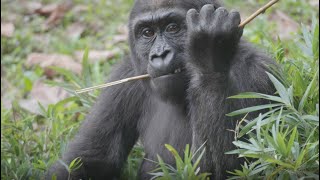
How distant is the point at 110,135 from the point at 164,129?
534 millimetres

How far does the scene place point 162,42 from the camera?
15.7ft

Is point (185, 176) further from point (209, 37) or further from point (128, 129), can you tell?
point (128, 129)

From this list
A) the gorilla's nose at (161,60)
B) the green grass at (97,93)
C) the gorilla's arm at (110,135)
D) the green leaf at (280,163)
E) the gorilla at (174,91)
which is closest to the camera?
the green leaf at (280,163)

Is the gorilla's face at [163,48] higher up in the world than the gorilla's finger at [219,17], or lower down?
lower down

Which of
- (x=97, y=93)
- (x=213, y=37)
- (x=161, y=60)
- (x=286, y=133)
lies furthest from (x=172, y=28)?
(x=97, y=93)

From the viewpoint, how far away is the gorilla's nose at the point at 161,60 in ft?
15.0

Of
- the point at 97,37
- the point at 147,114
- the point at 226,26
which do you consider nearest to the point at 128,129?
the point at 147,114

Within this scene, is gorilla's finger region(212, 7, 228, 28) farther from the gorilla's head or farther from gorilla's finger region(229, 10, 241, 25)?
the gorilla's head

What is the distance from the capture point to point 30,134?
5.92m

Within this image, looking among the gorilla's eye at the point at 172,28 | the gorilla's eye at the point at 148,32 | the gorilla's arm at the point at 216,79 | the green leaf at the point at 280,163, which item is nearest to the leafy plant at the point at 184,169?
the gorilla's arm at the point at 216,79

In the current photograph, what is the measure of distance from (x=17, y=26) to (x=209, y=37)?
6.21 metres

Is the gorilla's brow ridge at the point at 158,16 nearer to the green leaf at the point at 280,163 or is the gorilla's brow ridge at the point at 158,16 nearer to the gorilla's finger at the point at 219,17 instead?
the gorilla's finger at the point at 219,17

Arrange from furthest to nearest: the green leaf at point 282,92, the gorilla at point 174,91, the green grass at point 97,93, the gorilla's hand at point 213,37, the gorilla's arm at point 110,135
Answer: the gorilla's arm at point 110,135
the gorilla at point 174,91
the gorilla's hand at point 213,37
the green leaf at point 282,92
the green grass at point 97,93

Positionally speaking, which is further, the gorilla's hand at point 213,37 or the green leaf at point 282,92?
the gorilla's hand at point 213,37
